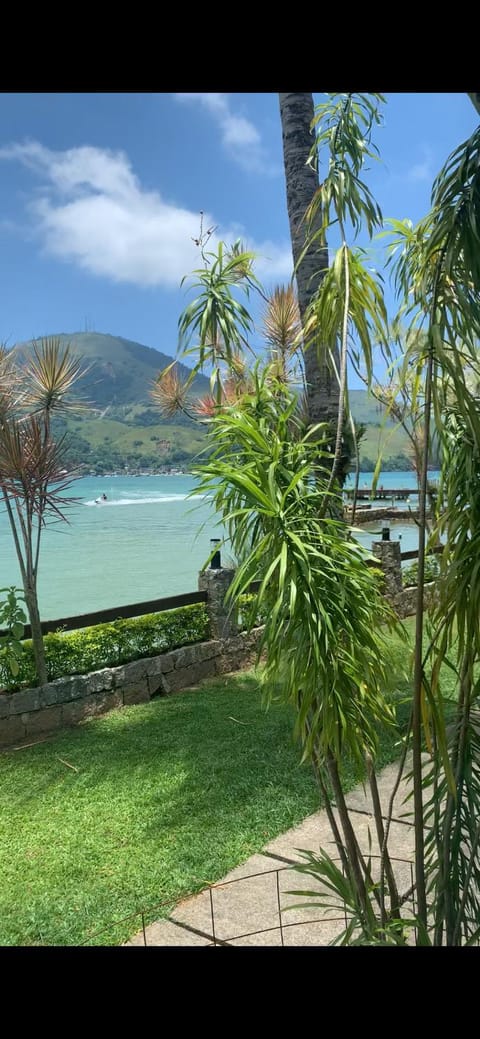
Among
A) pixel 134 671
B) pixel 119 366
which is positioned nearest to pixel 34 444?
pixel 134 671

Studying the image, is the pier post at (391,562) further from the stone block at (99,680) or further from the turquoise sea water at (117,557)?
the stone block at (99,680)

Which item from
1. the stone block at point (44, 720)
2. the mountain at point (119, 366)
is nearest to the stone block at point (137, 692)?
the stone block at point (44, 720)

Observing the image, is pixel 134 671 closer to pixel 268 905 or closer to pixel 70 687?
pixel 70 687

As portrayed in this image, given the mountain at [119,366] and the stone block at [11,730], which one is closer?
the stone block at [11,730]

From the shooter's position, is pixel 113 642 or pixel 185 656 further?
pixel 185 656

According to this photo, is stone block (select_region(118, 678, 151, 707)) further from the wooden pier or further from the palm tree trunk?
the wooden pier

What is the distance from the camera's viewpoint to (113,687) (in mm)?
4824

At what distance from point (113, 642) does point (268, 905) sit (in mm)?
2717

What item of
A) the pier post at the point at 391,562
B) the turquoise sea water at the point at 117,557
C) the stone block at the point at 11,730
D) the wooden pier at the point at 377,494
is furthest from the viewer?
the turquoise sea water at the point at 117,557

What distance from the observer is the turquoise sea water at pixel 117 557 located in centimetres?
1561

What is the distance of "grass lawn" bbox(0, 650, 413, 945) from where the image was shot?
2529 mm

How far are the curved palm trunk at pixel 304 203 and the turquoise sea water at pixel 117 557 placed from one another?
104cm

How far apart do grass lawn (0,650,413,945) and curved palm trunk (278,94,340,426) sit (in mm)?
1810
